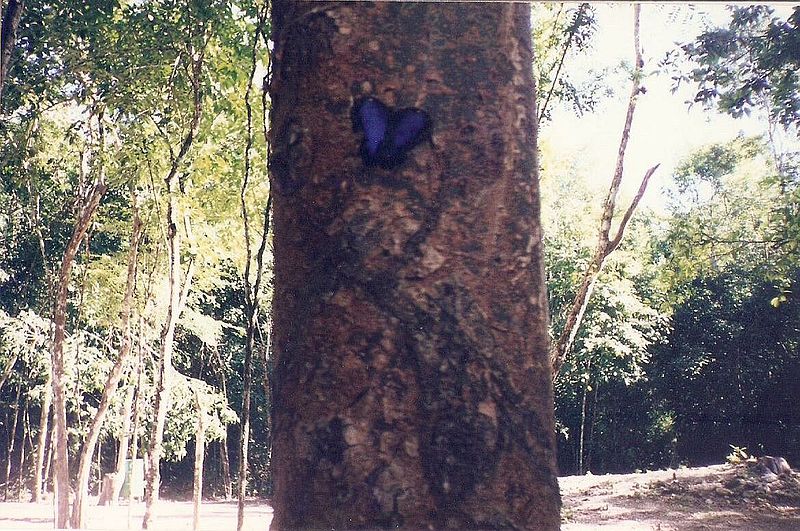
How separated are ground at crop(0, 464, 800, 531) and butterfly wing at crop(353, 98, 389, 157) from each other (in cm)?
907

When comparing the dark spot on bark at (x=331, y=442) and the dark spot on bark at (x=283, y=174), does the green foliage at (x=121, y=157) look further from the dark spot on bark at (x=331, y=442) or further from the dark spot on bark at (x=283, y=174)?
the dark spot on bark at (x=331, y=442)

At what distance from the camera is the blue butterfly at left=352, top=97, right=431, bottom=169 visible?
921mm

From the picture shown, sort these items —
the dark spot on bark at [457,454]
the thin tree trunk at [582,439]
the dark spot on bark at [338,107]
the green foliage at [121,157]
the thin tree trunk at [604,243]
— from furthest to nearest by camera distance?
1. the thin tree trunk at [582,439]
2. the green foliage at [121,157]
3. the thin tree trunk at [604,243]
4. the dark spot on bark at [338,107]
5. the dark spot on bark at [457,454]

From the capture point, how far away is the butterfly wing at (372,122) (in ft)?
3.04

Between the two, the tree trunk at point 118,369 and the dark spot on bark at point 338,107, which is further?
the tree trunk at point 118,369

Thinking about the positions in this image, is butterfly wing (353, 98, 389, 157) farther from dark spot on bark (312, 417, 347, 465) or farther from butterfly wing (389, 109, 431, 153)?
dark spot on bark (312, 417, 347, 465)

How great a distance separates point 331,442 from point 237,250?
9.64 metres

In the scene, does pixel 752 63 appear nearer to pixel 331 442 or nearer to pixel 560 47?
pixel 560 47

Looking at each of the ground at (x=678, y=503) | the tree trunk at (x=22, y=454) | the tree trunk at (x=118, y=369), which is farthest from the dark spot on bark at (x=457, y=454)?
the tree trunk at (x=22, y=454)

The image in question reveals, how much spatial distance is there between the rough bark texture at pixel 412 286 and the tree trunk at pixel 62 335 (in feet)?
26.2

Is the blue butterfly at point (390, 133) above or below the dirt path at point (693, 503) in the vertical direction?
above

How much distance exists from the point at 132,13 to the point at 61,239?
6.79 metres

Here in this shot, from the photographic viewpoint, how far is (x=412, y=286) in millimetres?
885

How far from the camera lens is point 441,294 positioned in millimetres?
884
